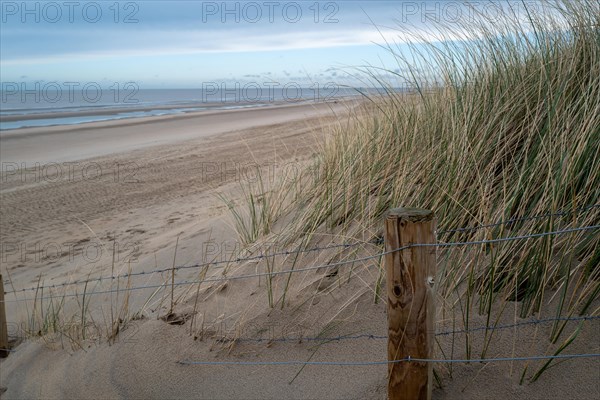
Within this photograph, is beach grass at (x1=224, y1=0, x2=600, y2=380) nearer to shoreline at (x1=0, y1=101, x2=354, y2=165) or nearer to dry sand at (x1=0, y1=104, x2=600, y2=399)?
dry sand at (x1=0, y1=104, x2=600, y2=399)

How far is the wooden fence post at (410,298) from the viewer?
2443 millimetres

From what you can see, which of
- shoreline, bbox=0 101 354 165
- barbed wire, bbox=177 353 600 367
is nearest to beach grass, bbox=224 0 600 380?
barbed wire, bbox=177 353 600 367

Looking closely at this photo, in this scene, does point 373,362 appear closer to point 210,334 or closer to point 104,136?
point 210,334

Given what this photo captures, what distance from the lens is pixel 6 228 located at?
291 inches

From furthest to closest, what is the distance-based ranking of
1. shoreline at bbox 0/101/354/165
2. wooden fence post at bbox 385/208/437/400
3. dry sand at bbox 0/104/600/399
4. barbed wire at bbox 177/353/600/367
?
shoreline at bbox 0/101/354/165, dry sand at bbox 0/104/600/399, barbed wire at bbox 177/353/600/367, wooden fence post at bbox 385/208/437/400

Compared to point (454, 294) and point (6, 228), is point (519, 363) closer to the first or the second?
point (454, 294)

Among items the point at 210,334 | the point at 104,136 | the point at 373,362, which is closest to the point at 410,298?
the point at 373,362

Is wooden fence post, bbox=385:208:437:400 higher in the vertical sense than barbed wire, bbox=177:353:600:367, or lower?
higher

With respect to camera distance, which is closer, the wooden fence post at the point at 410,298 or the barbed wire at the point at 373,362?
the wooden fence post at the point at 410,298

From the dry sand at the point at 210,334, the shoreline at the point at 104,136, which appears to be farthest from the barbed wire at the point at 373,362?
the shoreline at the point at 104,136

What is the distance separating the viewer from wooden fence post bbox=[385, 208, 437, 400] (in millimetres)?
2443

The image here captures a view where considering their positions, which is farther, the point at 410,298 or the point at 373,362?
the point at 373,362

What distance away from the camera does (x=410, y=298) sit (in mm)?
2508

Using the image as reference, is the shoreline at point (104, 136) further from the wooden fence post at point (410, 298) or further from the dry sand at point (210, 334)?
the wooden fence post at point (410, 298)
